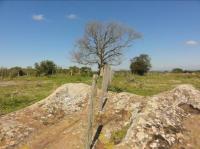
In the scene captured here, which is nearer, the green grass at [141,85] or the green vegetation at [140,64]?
the green grass at [141,85]

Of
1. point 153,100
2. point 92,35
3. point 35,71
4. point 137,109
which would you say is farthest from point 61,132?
point 35,71

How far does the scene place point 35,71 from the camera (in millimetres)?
46562

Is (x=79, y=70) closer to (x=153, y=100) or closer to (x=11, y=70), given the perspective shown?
(x=11, y=70)

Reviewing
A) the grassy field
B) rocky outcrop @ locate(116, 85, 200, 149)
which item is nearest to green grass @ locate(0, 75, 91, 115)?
the grassy field

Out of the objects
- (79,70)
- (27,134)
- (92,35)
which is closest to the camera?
(27,134)

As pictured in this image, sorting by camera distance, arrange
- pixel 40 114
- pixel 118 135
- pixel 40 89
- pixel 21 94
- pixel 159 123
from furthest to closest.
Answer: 1. pixel 40 89
2. pixel 21 94
3. pixel 40 114
4. pixel 118 135
5. pixel 159 123

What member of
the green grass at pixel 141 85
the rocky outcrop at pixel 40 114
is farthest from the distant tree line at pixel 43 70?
the rocky outcrop at pixel 40 114

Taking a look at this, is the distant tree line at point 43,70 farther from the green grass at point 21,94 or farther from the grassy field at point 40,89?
the green grass at point 21,94

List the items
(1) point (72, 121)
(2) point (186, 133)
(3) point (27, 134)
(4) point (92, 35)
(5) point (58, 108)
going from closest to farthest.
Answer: (2) point (186, 133) → (3) point (27, 134) → (1) point (72, 121) → (5) point (58, 108) → (4) point (92, 35)

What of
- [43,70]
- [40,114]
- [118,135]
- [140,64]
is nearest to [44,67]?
[43,70]

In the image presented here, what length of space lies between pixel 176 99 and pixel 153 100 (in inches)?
44.7

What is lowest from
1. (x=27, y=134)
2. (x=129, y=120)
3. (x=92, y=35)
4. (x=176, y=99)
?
(x=27, y=134)

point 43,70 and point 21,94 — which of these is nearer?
point 21,94

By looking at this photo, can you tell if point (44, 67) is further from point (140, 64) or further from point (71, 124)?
point (71, 124)
